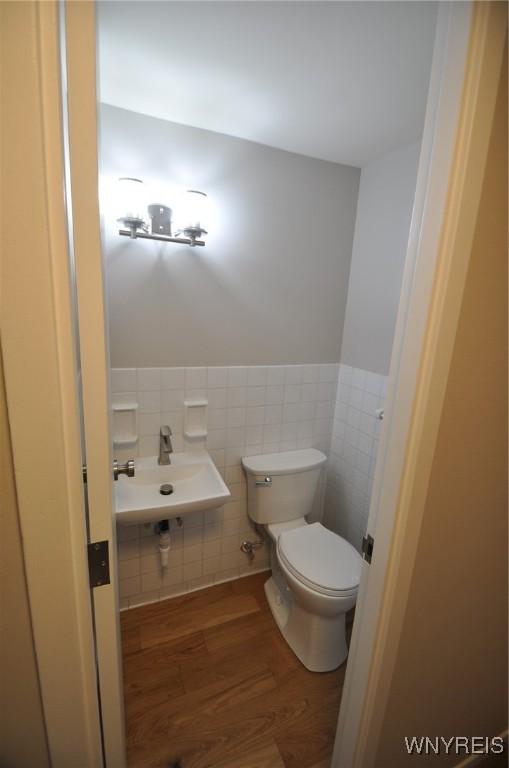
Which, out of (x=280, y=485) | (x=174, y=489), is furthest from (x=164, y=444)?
(x=280, y=485)

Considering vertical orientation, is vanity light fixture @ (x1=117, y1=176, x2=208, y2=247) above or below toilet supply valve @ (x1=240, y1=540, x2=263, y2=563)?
above

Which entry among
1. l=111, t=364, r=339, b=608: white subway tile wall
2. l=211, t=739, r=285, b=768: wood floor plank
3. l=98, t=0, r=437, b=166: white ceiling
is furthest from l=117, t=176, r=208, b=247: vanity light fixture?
l=211, t=739, r=285, b=768: wood floor plank

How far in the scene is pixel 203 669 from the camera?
1.41m

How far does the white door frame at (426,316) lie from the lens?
544 millimetres

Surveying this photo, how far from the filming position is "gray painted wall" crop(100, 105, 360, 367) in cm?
134

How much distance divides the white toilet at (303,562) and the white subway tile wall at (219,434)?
113mm

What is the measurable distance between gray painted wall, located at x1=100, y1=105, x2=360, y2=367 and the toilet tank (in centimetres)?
56

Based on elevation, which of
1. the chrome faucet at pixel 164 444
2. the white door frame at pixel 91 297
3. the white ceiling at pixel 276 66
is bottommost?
the chrome faucet at pixel 164 444

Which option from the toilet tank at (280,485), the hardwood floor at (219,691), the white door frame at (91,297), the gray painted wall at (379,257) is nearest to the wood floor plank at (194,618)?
the hardwood floor at (219,691)

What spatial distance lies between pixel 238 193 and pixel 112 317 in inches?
32.8

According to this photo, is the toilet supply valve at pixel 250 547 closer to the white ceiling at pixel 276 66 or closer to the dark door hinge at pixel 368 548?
the dark door hinge at pixel 368 548

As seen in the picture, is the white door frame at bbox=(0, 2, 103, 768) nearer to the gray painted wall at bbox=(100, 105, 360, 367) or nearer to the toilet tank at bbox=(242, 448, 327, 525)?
the gray painted wall at bbox=(100, 105, 360, 367)

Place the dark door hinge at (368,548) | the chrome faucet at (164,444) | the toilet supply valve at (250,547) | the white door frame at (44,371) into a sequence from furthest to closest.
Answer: the toilet supply valve at (250,547)
the chrome faucet at (164,444)
the dark door hinge at (368,548)
the white door frame at (44,371)

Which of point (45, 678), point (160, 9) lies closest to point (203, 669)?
point (45, 678)
